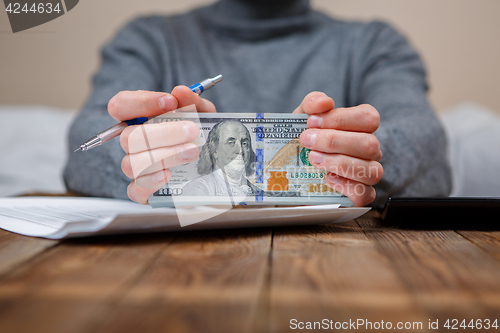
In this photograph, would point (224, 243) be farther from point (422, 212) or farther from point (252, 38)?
point (252, 38)

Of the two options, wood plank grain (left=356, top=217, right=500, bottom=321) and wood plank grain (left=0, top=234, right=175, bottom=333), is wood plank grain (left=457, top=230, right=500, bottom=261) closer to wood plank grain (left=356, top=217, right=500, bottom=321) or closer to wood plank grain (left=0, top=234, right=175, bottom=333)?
wood plank grain (left=356, top=217, right=500, bottom=321)

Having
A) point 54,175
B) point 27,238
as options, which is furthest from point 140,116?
point 54,175

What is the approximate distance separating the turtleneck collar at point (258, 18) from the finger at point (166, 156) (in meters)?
0.78

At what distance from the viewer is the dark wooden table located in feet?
0.73

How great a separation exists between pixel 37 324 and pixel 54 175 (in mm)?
1140

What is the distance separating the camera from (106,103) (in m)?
0.81

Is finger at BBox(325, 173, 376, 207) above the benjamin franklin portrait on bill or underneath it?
underneath

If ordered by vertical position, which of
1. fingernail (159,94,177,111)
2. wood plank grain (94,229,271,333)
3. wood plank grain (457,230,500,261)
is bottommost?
wood plank grain (457,230,500,261)

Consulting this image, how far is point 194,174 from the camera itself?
51 cm

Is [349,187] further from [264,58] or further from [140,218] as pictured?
[264,58]

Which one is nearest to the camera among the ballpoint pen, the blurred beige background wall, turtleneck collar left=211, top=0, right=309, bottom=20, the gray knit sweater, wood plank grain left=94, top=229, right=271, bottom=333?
wood plank grain left=94, top=229, right=271, bottom=333

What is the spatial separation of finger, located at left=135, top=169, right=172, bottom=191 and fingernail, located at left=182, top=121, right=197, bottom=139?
0.25 feet

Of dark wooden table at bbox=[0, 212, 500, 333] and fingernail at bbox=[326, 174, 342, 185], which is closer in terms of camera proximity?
dark wooden table at bbox=[0, 212, 500, 333]

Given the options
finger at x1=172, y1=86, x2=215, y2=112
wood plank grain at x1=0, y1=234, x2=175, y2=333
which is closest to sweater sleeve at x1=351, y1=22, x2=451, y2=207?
finger at x1=172, y1=86, x2=215, y2=112
